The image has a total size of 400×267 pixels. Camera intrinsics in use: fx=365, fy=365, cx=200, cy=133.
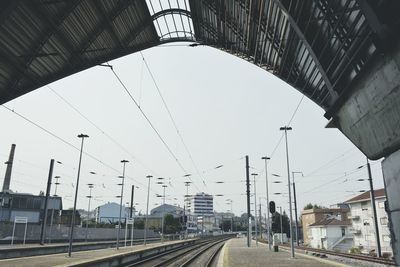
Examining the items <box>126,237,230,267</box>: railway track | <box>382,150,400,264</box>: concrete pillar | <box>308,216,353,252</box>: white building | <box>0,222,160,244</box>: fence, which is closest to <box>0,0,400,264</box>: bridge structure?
<box>382,150,400,264</box>: concrete pillar

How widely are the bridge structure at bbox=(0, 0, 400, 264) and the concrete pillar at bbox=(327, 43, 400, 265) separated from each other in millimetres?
24

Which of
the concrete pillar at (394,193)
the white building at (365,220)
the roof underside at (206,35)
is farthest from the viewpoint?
the white building at (365,220)

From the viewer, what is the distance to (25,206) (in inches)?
3054

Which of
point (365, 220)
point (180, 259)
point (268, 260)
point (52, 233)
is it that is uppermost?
point (365, 220)

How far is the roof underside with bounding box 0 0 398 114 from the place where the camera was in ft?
33.6

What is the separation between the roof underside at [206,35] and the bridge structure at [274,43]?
0.13 ft

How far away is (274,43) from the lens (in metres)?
19.0

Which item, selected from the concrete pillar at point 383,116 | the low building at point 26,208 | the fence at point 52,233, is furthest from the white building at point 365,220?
the low building at point 26,208

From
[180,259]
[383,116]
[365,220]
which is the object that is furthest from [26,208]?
[383,116]

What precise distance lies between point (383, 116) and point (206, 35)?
760 inches

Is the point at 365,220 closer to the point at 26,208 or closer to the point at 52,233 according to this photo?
the point at 52,233

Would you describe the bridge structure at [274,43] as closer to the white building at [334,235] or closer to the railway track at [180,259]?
the railway track at [180,259]

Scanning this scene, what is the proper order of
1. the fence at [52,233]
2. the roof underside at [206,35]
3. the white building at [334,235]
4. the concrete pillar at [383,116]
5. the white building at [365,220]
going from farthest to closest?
1. the white building at [334,235]
2. the white building at [365,220]
3. the fence at [52,233]
4. the roof underside at [206,35]
5. the concrete pillar at [383,116]

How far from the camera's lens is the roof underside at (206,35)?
10.2 meters
